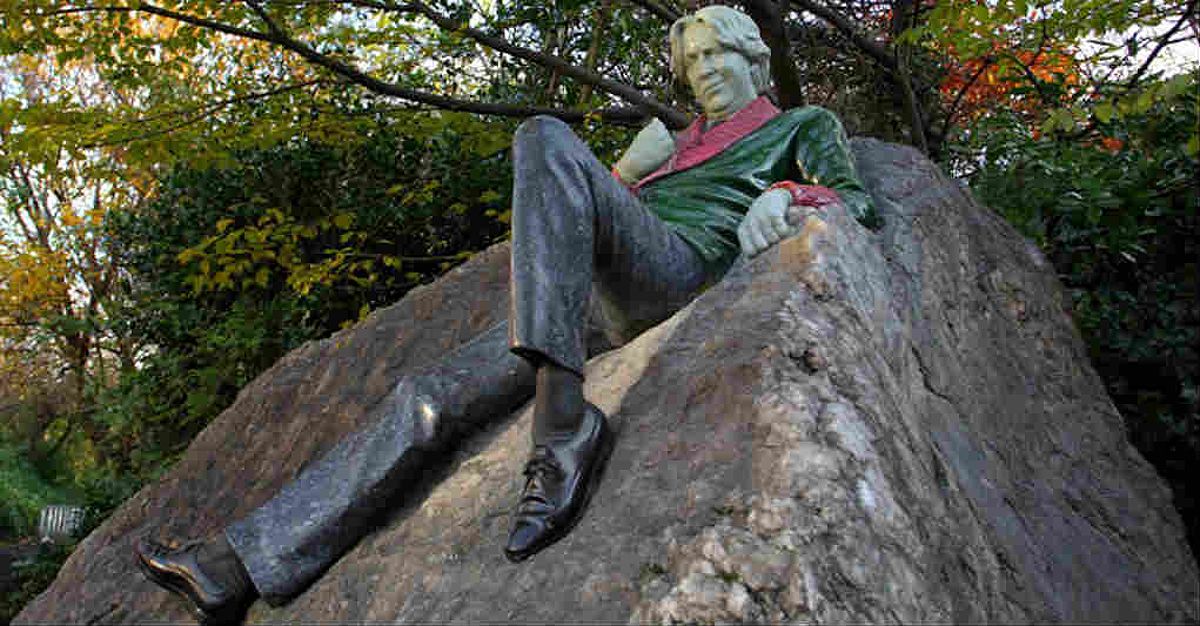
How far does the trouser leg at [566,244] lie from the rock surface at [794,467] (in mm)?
174

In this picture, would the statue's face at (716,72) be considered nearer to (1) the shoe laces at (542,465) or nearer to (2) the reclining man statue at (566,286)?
(2) the reclining man statue at (566,286)

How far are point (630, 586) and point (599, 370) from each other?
2.90 ft

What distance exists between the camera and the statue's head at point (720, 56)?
298cm

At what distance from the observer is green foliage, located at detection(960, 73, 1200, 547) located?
372cm

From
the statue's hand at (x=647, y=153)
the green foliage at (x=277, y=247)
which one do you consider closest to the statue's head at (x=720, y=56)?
the statue's hand at (x=647, y=153)

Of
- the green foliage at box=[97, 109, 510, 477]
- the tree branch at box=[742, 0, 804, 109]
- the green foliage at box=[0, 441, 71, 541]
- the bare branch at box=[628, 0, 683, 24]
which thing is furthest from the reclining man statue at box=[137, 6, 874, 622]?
the green foliage at box=[0, 441, 71, 541]

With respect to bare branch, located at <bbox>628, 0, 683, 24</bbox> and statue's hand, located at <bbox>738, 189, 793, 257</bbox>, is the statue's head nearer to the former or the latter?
statue's hand, located at <bbox>738, 189, 793, 257</bbox>

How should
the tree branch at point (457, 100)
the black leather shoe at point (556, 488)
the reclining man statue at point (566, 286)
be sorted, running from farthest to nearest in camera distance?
the tree branch at point (457, 100) < the reclining man statue at point (566, 286) < the black leather shoe at point (556, 488)

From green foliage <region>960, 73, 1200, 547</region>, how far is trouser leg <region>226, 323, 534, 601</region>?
7.75 feet

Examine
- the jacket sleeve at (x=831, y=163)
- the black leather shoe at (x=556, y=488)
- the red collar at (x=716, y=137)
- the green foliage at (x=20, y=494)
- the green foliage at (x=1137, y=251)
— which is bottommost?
the green foliage at (x=20, y=494)

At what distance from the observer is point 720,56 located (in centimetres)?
299

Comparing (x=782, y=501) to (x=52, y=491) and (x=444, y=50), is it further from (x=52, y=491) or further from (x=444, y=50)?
(x=52, y=491)

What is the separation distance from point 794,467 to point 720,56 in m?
1.76

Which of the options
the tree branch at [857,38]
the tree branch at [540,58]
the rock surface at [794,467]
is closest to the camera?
the rock surface at [794,467]
